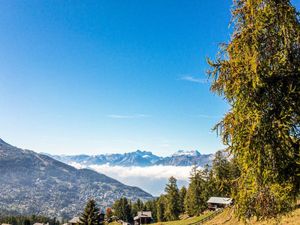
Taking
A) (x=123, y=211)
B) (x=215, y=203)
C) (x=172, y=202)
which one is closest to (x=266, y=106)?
(x=215, y=203)

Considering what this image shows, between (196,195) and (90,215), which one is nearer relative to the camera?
(90,215)

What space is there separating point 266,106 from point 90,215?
72918 millimetres

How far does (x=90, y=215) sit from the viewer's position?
3066 inches

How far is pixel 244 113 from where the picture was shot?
511 inches

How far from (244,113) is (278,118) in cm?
133

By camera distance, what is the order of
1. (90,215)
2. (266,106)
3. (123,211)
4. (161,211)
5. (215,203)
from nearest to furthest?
(266,106) < (90,215) < (215,203) < (161,211) < (123,211)

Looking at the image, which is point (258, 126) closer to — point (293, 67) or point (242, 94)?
point (242, 94)

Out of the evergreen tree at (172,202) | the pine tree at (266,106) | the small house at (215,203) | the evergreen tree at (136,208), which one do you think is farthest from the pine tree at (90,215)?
the evergreen tree at (136,208)

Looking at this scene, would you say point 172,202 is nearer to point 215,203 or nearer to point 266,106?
point 215,203

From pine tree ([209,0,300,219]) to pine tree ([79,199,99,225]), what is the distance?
69.3 meters

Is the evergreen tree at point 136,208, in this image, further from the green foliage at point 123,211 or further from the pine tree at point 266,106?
the pine tree at point 266,106

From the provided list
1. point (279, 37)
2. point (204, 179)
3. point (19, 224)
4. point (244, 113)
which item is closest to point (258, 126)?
point (244, 113)

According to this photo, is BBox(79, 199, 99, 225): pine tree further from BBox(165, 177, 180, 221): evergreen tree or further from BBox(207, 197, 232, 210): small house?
BBox(165, 177, 180, 221): evergreen tree

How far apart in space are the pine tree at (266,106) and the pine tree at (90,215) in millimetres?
69275
